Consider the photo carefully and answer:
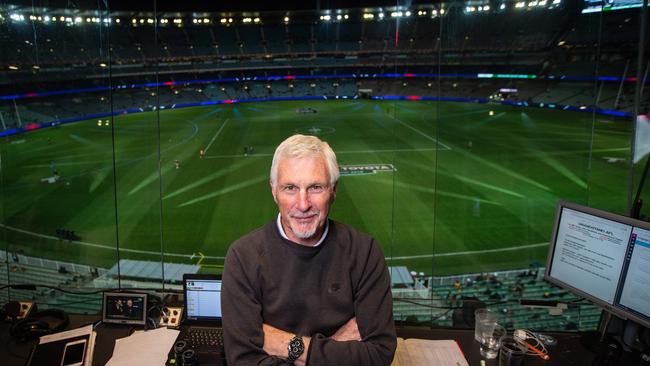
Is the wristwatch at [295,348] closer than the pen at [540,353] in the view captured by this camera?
Yes

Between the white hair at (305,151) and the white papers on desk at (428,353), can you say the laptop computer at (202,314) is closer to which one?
the white papers on desk at (428,353)

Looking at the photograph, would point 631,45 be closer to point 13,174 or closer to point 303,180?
point 303,180

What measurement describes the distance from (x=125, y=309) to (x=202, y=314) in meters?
0.46

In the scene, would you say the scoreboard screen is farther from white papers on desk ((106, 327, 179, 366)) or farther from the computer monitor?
white papers on desk ((106, 327, 179, 366))

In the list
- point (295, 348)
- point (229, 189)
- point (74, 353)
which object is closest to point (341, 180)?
point (229, 189)

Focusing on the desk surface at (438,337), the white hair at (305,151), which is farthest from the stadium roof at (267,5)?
the white hair at (305,151)

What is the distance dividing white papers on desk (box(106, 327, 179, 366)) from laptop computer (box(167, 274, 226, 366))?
0.22ft

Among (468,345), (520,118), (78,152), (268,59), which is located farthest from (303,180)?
(520,118)

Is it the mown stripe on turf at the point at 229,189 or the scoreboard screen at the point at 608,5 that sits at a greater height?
the scoreboard screen at the point at 608,5

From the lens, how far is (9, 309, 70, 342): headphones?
6.83ft

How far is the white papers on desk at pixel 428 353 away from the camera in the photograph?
1.76 m

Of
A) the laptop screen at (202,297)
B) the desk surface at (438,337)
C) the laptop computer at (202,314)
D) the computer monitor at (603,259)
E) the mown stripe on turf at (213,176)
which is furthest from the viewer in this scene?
the mown stripe on turf at (213,176)

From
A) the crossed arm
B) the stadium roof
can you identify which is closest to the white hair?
the crossed arm

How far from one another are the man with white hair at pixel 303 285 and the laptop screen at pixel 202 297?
88cm
